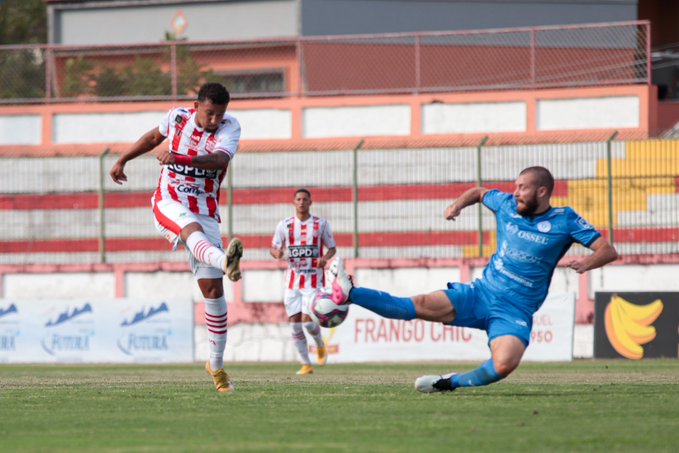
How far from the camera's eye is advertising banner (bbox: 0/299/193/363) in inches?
943

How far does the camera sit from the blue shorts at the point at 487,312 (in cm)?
974

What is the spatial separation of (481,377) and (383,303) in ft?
3.10

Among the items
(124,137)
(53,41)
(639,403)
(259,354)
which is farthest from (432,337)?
(53,41)

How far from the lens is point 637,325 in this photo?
2205 cm

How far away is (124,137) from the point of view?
1210 inches

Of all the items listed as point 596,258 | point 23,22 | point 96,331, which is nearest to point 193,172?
point 596,258

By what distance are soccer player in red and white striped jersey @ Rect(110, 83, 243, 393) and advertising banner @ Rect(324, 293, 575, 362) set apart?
11974 mm

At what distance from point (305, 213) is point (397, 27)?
1466 centimetres

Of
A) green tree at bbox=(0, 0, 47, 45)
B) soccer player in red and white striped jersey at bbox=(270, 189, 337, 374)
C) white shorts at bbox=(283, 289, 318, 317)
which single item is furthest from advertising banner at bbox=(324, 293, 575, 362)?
green tree at bbox=(0, 0, 47, 45)

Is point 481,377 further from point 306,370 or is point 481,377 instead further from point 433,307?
point 306,370

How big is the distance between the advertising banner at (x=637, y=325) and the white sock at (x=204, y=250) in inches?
515

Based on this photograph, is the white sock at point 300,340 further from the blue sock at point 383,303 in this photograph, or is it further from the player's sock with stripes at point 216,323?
the blue sock at point 383,303

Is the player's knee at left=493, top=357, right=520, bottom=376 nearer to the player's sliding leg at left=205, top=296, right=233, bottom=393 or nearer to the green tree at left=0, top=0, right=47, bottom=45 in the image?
the player's sliding leg at left=205, top=296, right=233, bottom=393

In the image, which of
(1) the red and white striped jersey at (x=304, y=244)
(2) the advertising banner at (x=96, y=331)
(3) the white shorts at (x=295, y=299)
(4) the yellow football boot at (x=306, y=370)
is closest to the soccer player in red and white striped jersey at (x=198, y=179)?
(4) the yellow football boot at (x=306, y=370)
